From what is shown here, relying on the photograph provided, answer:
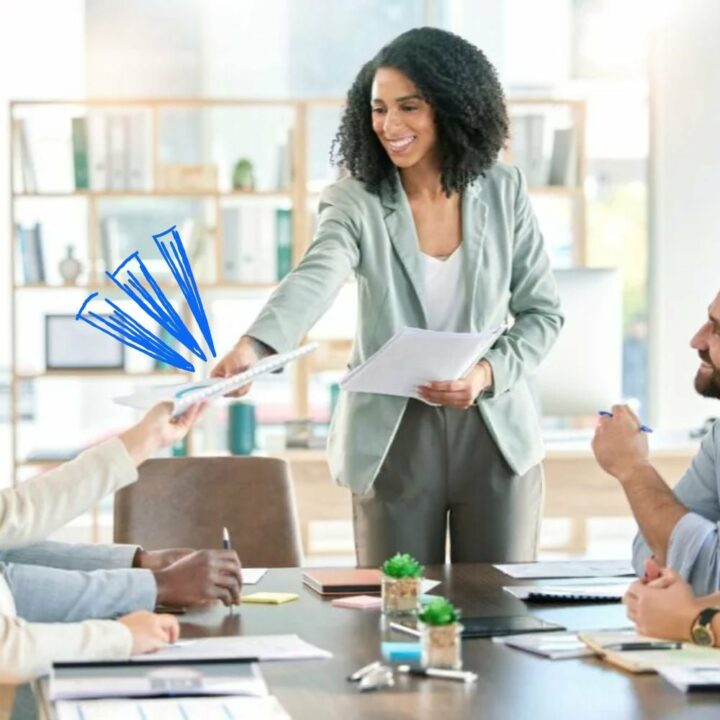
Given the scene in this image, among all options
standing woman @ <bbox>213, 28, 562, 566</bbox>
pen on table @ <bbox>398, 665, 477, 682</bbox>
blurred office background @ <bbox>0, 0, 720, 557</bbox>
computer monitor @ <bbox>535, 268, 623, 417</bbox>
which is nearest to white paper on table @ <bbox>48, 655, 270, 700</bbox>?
pen on table @ <bbox>398, 665, 477, 682</bbox>

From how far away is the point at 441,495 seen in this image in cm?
294

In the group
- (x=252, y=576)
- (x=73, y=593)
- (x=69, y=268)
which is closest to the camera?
(x=73, y=593)

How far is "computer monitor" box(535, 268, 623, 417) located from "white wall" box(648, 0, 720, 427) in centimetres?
243

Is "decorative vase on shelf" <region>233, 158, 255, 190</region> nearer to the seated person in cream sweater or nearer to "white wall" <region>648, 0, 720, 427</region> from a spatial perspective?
Result: "white wall" <region>648, 0, 720, 427</region>

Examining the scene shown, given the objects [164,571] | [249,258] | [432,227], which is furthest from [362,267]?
[249,258]

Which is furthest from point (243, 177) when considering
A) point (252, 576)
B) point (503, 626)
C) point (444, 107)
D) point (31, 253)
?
point (503, 626)

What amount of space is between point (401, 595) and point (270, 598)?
24cm

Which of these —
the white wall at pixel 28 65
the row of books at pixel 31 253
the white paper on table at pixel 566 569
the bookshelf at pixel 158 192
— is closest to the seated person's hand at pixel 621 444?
the white paper on table at pixel 566 569

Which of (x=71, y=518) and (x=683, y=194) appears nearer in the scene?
(x=71, y=518)

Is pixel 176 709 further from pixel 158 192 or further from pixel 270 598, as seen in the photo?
pixel 158 192

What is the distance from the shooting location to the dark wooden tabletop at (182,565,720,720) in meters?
1.71

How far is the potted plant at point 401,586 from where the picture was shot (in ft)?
7.23

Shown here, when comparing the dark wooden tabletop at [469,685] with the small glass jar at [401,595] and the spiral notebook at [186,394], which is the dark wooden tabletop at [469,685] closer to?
the small glass jar at [401,595]

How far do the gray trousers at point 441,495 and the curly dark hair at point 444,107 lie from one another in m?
0.46
